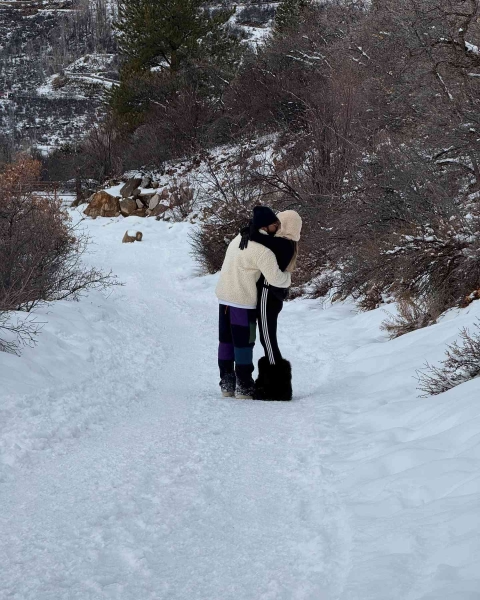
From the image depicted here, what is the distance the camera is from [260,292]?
5453 mm

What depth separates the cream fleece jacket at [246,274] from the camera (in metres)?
5.25

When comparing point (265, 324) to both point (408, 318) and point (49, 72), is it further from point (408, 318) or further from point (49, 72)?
point (49, 72)

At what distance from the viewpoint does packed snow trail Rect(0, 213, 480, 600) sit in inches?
91.5

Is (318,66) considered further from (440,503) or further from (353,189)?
(440,503)

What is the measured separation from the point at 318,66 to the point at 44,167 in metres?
23.2

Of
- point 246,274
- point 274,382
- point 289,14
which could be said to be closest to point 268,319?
point 246,274

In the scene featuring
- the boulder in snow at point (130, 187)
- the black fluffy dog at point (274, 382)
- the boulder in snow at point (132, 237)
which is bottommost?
the boulder in snow at point (132, 237)

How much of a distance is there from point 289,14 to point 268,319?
30.7 metres

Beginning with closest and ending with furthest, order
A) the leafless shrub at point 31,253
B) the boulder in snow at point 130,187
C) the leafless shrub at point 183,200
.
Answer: the leafless shrub at point 31,253
the leafless shrub at point 183,200
the boulder in snow at point 130,187

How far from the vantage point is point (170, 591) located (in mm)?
2271

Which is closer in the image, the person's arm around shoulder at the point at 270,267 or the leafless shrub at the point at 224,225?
the person's arm around shoulder at the point at 270,267

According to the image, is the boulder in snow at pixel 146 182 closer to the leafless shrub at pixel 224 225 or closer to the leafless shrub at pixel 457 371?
the leafless shrub at pixel 224 225

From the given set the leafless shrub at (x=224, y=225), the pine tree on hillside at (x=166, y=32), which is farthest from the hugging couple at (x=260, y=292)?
the pine tree on hillside at (x=166, y=32)

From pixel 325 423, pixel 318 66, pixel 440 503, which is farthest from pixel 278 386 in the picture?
pixel 318 66
